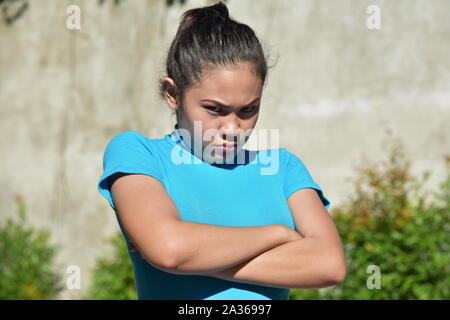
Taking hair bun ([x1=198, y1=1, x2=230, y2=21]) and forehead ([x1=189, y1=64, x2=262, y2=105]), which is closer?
forehead ([x1=189, y1=64, x2=262, y2=105])

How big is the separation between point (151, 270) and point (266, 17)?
12.4 feet

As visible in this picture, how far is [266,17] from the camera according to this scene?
5.41 meters

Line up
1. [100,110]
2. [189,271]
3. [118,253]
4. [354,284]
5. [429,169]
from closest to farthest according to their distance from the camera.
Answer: [189,271]
[354,284]
[429,169]
[118,253]
[100,110]

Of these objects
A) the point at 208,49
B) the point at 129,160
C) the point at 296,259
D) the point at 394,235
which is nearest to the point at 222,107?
the point at 208,49

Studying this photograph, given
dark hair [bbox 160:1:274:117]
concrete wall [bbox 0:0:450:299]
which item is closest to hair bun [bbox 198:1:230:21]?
dark hair [bbox 160:1:274:117]

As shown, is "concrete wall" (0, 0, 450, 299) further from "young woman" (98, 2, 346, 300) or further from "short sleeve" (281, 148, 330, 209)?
"young woman" (98, 2, 346, 300)

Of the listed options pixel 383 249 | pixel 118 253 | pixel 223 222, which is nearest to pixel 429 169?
pixel 383 249

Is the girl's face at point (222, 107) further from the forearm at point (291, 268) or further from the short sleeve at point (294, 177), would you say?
the forearm at point (291, 268)

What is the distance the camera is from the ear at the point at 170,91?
2.12m

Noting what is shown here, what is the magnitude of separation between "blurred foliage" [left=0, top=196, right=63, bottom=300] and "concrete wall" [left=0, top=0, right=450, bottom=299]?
12 centimetres

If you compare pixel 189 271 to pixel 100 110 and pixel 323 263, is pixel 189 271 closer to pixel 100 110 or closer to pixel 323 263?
pixel 323 263

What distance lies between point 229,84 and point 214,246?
0.46 meters

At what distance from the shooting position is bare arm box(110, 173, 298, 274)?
182cm

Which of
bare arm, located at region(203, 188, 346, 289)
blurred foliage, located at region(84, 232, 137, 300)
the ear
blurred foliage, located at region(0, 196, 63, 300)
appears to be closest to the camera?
bare arm, located at region(203, 188, 346, 289)
